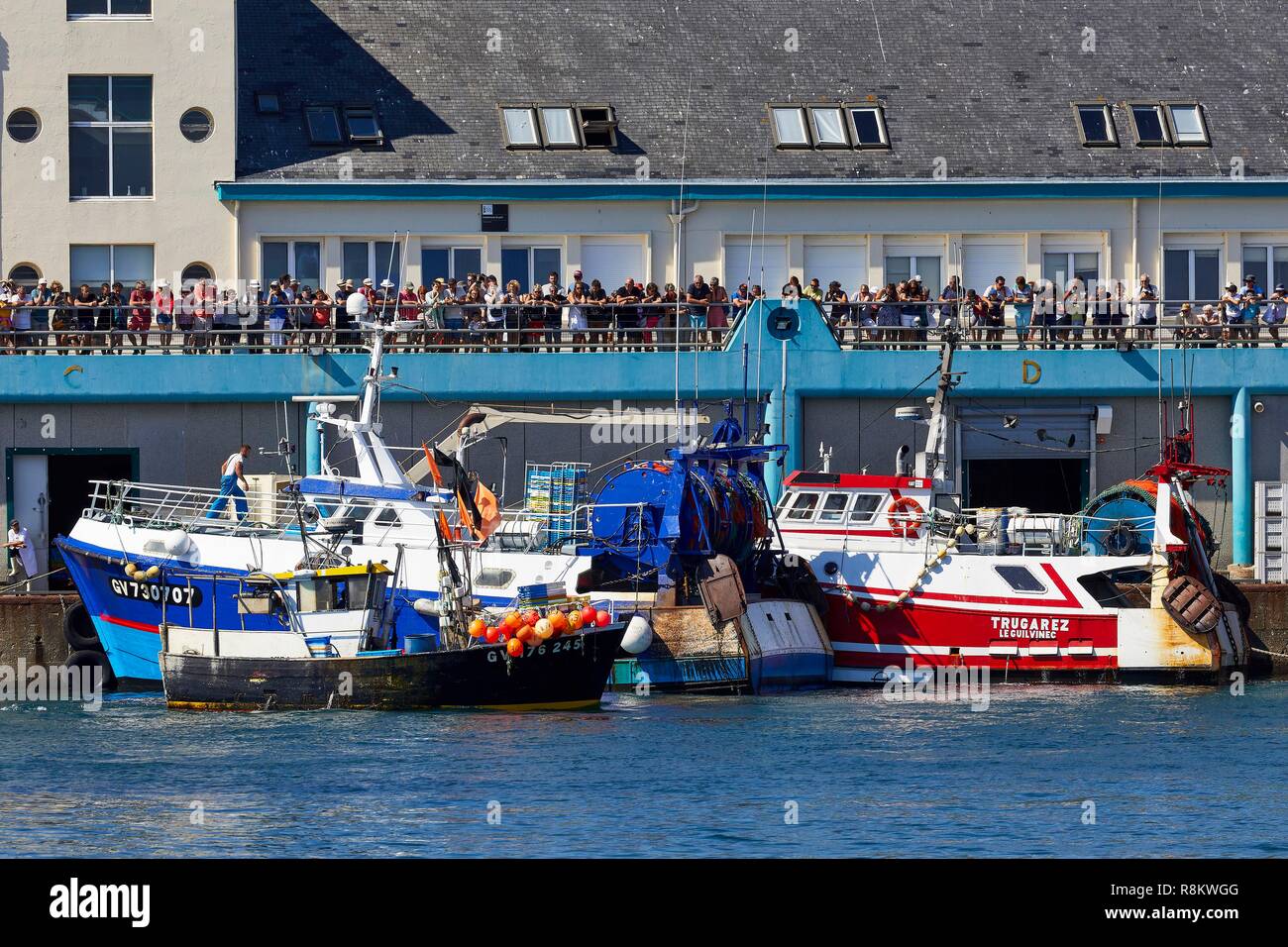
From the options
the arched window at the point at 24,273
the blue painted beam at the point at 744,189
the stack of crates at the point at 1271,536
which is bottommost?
the stack of crates at the point at 1271,536

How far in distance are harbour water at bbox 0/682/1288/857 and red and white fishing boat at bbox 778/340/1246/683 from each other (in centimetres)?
303

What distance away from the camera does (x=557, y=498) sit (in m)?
33.2

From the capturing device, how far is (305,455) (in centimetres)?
3825

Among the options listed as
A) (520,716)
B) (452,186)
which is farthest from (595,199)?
(520,716)

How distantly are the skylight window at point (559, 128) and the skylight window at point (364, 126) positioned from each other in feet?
10.7

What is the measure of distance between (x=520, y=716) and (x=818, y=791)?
19.4 ft

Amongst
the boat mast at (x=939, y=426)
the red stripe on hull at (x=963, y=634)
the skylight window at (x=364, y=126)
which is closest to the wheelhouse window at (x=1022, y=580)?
the red stripe on hull at (x=963, y=634)

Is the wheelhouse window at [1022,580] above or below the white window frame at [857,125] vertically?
below

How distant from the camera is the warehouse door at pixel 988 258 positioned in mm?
43594

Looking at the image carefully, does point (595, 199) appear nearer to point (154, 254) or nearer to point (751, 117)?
point (751, 117)

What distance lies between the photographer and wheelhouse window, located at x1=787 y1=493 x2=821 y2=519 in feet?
115

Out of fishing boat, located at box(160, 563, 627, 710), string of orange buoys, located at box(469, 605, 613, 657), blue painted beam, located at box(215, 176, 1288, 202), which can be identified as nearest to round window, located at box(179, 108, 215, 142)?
blue painted beam, located at box(215, 176, 1288, 202)

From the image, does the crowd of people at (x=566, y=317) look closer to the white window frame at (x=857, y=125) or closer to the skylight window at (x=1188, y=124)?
the white window frame at (x=857, y=125)

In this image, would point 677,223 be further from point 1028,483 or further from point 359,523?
point 359,523
